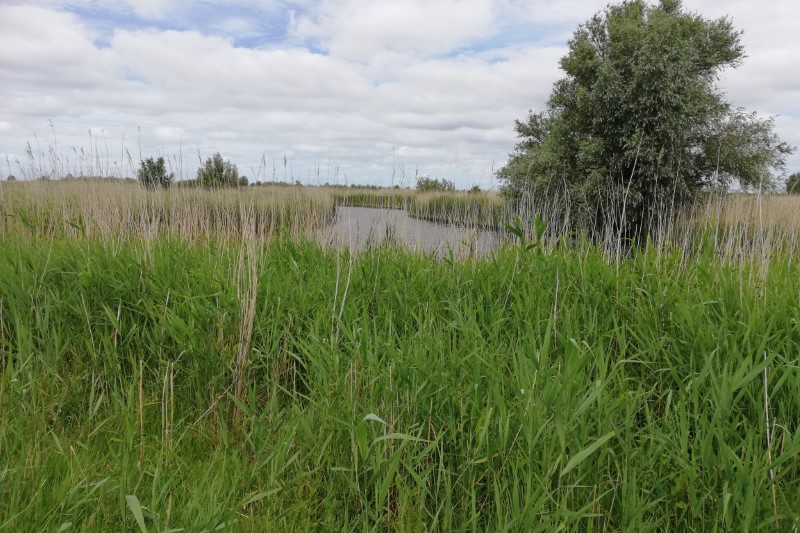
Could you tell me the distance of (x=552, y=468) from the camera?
66.4 inches

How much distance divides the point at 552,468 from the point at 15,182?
11.4 m

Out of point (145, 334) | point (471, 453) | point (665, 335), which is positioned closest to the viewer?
point (471, 453)

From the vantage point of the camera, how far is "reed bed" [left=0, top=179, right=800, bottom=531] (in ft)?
5.69

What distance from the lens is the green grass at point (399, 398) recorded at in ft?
5.69

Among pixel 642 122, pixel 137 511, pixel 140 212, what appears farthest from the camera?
pixel 642 122

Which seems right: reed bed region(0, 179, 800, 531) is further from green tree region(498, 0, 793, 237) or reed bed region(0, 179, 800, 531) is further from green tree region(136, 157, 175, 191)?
green tree region(498, 0, 793, 237)

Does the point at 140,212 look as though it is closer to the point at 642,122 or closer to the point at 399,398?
the point at 399,398

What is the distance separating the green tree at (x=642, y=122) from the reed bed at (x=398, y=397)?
12.1m

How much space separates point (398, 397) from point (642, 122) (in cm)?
1634

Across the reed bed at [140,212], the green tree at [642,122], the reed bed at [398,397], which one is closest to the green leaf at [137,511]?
the reed bed at [398,397]

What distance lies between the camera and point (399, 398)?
82.9 inches

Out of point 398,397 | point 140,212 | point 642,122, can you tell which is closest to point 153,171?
point 140,212

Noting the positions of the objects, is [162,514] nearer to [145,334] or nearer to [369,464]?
[369,464]

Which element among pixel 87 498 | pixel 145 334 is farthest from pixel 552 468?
pixel 145 334
